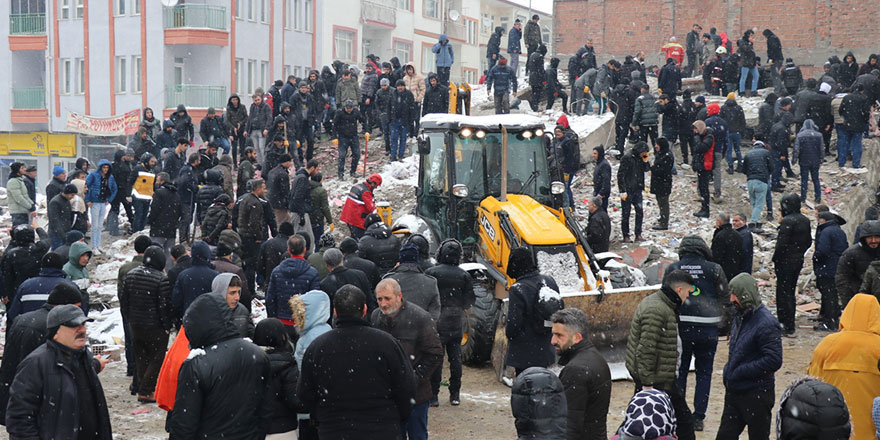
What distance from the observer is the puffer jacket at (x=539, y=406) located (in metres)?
4.50

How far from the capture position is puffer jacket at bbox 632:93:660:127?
19.3m

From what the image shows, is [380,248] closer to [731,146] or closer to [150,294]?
[150,294]

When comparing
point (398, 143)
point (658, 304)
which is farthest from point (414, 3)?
point (658, 304)

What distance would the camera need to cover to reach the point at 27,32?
38.0 m

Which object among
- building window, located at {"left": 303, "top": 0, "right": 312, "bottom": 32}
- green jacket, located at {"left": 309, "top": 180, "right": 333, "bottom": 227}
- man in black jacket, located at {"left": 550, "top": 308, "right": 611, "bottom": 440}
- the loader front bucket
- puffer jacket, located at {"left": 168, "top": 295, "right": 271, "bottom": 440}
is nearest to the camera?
puffer jacket, located at {"left": 168, "top": 295, "right": 271, "bottom": 440}

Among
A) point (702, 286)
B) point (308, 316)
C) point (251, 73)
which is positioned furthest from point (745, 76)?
point (251, 73)

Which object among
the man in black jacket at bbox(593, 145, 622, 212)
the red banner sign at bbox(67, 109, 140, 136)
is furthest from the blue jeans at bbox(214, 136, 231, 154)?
the red banner sign at bbox(67, 109, 140, 136)

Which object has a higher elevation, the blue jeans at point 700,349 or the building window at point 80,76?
the building window at point 80,76

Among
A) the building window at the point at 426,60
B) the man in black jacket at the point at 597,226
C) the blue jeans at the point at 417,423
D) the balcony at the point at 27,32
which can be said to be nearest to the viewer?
the blue jeans at the point at 417,423

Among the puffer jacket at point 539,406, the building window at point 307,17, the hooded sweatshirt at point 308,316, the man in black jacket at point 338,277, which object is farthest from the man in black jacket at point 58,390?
the building window at point 307,17

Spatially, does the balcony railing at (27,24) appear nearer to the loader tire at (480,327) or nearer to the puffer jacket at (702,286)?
the loader tire at (480,327)

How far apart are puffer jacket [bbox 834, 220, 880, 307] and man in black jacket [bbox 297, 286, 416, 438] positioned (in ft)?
22.5

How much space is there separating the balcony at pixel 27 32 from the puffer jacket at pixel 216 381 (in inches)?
1455

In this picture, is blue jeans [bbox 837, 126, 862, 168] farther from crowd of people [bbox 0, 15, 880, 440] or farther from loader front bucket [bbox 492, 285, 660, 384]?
loader front bucket [bbox 492, 285, 660, 384]
